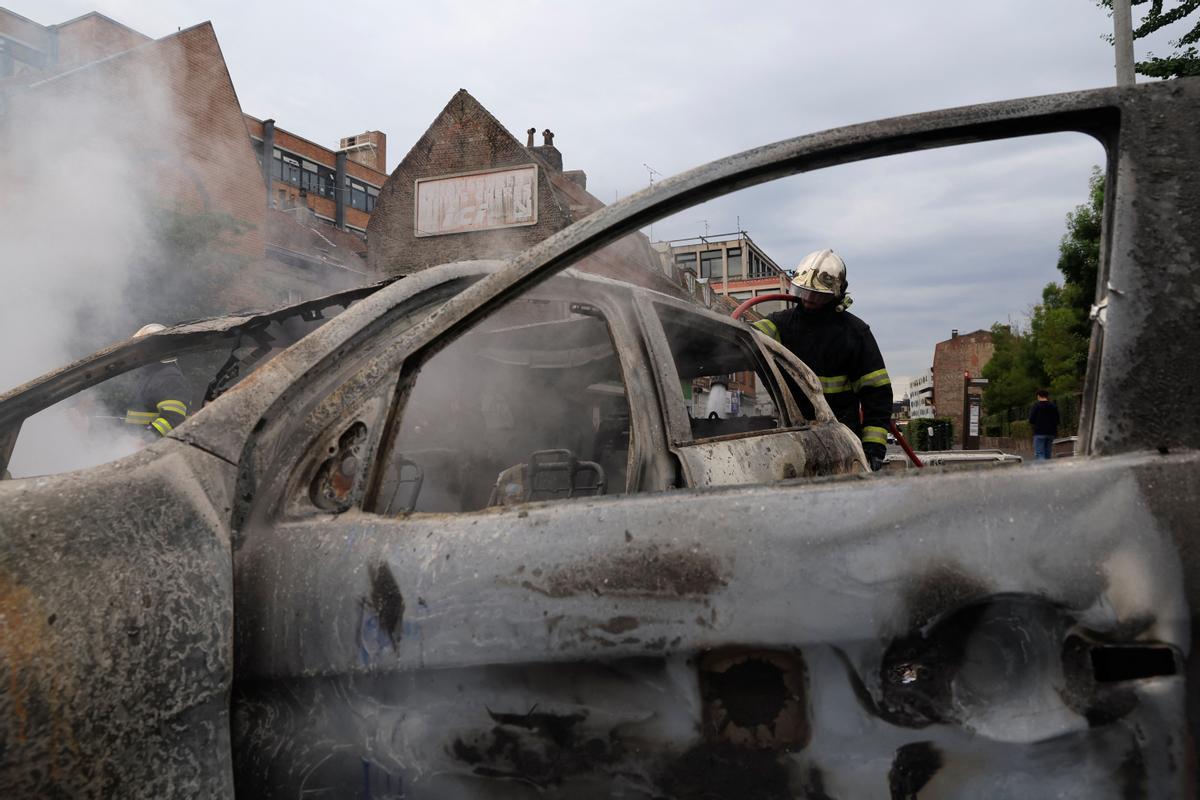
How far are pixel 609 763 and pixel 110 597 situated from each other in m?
0.79

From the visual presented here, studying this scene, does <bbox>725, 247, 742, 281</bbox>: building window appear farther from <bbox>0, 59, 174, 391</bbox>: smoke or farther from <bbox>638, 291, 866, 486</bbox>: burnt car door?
<bbox>638, 291, 866, 486</bbox>: burnt car door

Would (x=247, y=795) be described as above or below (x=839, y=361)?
below

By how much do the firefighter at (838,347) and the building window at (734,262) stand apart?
3217 cm

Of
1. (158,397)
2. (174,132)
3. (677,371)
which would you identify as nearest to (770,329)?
(677,371)

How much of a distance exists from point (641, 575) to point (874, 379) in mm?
3260

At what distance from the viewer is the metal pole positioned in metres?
7.48

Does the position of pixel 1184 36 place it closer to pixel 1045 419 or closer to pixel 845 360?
pixel 1045 419

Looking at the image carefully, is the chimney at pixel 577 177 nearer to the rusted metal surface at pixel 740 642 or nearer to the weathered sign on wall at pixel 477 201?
the weathered sign on wall at pixel 477 201

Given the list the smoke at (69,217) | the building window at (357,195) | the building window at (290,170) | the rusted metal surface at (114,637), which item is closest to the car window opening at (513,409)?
the rusted metal surface at (114,637)

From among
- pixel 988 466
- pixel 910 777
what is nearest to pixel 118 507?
pixel 910 777

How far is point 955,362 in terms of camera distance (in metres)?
62.1

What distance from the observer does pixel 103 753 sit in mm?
1167

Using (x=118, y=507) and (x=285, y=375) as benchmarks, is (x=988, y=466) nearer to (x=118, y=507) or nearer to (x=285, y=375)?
(x=285, y=375)

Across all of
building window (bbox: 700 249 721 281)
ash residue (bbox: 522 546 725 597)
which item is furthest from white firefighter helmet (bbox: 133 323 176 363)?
building window (bbox: 700 249 721 281)
